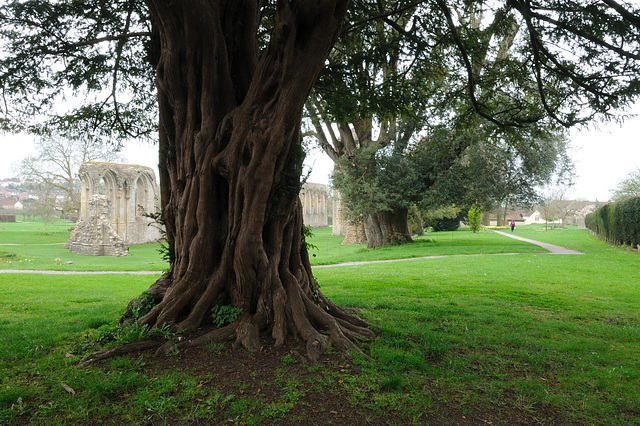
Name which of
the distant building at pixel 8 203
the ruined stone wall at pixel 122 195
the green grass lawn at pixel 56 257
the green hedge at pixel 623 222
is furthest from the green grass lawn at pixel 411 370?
the distant building at pixel 8 203

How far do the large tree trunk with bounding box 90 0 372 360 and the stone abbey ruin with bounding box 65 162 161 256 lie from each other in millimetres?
Result: 19252

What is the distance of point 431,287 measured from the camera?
8.84 meters

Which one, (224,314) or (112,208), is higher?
(112,208)

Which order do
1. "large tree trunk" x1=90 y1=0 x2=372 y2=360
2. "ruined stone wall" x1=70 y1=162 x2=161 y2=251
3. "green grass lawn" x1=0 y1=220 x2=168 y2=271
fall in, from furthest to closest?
"ruined stone wall" x1=70 y1=162 x2=161 y2=251 → "green grass lawn" x1=0 y1=220 x2=168 y2=271 → "large tree trunk" x1=90 y1=0 x2=372 y2=360

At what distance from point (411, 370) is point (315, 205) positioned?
54.2 meters

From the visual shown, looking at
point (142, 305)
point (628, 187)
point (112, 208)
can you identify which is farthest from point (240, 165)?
point (628, 187)

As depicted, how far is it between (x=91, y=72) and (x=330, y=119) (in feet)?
14.9

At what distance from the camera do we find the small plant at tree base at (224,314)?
14.0 feet

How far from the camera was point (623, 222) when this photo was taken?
19297 millimetres

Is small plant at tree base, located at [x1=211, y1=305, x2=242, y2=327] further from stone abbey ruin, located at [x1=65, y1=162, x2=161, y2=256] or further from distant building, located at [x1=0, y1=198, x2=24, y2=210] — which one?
distant building, located at [x1=0, y1=198, x2=24, y2=210]

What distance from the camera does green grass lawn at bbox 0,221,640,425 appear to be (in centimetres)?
302


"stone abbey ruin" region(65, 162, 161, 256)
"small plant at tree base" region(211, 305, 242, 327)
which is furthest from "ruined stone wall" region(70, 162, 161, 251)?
"small plant at tree base" region(211, 305, 242, 327)

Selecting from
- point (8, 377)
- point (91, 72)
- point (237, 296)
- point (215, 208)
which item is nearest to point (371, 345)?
point (237, 296)

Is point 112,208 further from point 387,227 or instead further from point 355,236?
point 387,227
